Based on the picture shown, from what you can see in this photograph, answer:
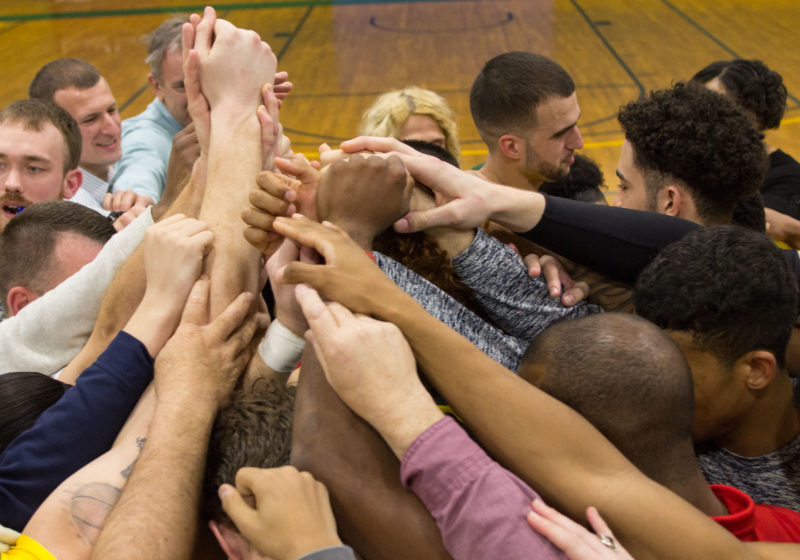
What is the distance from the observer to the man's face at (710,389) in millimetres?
1679

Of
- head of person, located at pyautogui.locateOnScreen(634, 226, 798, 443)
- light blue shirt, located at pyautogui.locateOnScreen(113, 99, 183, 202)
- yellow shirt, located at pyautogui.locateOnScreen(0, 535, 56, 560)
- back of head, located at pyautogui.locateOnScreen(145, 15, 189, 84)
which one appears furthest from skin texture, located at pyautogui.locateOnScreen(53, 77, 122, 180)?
head of person, located at pyautogui.locateOnScreen(634, 226, 798, 443)

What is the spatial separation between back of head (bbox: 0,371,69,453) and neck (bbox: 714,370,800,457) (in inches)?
66.0

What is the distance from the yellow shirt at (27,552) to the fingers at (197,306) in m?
0.57

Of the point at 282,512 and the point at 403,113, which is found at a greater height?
the point at 403,113

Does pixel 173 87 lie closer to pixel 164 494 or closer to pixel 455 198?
pixel 455 198

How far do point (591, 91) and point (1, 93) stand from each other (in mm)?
7011

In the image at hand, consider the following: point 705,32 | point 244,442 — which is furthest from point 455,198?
point 705,32

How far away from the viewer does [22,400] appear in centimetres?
175

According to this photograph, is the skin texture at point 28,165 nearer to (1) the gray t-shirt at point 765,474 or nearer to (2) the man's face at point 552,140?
(2) the man's face at point 552,140

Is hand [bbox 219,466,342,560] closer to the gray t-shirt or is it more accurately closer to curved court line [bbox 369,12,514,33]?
the gray t-shirt

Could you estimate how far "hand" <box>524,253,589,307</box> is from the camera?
6.22 feet

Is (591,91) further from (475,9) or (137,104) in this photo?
(137,104)

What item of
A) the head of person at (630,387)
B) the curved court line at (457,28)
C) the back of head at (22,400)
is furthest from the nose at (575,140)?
the curved court line at (457,28)

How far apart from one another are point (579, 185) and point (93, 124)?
2.99 meters
